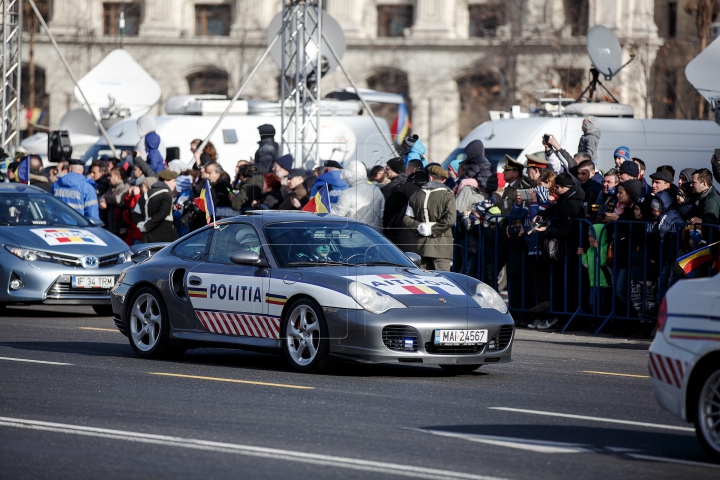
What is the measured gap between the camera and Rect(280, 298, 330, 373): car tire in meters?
10.8

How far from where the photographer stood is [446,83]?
64562mm

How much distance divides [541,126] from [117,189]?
6.99m

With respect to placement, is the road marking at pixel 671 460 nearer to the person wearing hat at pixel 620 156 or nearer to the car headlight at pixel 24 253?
the person wearing hat at pixel 620 156

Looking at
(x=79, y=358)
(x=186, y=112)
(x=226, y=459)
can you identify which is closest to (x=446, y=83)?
(x=186, y=112)

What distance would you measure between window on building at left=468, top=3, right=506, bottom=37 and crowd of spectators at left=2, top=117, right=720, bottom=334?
4539cm

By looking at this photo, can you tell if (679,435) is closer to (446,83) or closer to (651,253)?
(651,253)

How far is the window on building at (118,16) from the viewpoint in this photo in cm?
6869

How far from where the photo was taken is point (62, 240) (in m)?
16.4

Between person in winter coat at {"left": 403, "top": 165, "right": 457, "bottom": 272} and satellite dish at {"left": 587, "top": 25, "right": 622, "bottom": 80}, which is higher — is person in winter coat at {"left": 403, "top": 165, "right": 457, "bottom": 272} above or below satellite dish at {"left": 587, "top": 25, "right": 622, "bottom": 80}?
below

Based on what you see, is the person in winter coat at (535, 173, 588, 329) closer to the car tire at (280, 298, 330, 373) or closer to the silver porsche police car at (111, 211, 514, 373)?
the silver porsche police car at (111, 211, 514, 373)

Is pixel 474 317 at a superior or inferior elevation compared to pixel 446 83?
inferior

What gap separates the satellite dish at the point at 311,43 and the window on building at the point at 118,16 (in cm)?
4834

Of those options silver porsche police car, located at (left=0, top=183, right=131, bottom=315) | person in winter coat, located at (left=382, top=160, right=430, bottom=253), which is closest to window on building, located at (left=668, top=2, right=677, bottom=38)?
person in winter coat, located at (left=382, top=160, right=430, bottom=253)

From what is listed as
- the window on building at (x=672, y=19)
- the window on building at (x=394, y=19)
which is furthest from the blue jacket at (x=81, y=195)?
the window on building at (x=394, y=19)
